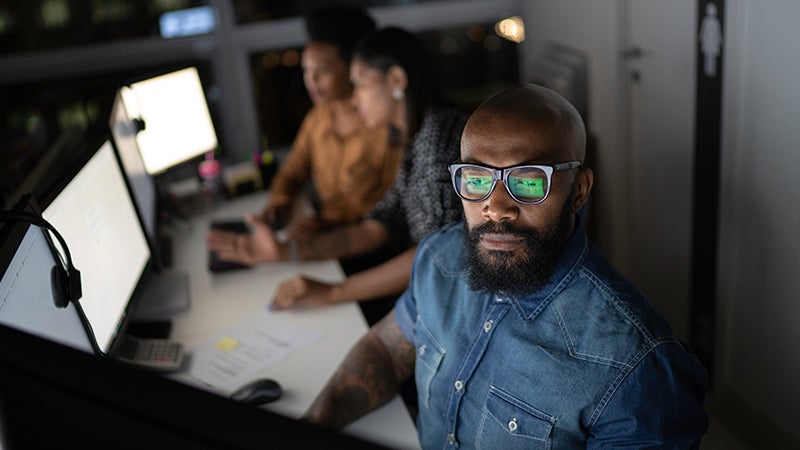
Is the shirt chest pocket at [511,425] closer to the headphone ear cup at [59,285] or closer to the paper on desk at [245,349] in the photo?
the paper on desk at [245,349]

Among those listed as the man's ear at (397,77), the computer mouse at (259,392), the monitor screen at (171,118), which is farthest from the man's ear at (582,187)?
the monitor screen at (171,118)

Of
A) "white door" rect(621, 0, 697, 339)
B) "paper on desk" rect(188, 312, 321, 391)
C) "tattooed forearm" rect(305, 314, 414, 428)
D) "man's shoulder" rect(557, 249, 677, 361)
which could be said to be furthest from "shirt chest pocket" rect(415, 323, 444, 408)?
"white door" rect(621, 0, 697, 339)

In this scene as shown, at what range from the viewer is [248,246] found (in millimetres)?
2232

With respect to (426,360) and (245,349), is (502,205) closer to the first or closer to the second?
(426,360)

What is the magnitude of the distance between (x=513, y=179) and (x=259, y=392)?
72cm

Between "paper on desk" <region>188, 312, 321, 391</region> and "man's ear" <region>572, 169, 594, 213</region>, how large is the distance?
0.78 meters

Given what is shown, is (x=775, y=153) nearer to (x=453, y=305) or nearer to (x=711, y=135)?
(x=711, y=135)

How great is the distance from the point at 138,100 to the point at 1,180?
63cm

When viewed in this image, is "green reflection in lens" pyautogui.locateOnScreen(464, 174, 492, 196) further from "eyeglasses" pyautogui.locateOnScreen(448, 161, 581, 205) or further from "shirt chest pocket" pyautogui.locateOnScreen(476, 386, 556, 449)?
"shirt chest pocket" pyautogui.locateOnScreen(476, 386, 556, 449)

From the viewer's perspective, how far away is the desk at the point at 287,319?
59.4 inches

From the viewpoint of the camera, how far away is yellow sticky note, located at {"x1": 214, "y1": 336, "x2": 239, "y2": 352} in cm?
177

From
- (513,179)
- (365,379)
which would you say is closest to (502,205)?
(513,179)

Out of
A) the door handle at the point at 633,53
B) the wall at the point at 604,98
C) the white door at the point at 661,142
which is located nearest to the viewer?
the white door at the point at 661,142

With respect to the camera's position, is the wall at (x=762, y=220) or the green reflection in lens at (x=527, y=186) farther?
the wall at (x=762, y=220)
